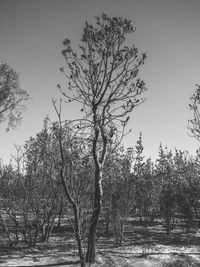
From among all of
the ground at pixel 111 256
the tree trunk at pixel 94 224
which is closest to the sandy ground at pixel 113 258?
the ground at pixel 111 256

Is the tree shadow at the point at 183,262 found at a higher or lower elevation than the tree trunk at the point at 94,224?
lower

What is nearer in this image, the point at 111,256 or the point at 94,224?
the point at 94,224

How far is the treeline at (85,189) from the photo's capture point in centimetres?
986

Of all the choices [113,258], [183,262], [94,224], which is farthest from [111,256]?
[183,262]

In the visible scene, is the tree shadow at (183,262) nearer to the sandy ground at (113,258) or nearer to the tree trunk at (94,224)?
the sandy ground at (113,258)

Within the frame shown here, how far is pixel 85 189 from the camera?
280 inches

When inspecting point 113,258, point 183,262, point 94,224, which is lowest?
point 183,262

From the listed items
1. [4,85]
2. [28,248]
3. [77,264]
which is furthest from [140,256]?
[4,85]

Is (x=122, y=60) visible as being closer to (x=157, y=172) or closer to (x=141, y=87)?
(x=141, y=87)

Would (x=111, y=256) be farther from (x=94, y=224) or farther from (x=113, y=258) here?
(x=94, y=224)

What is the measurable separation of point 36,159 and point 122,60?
6158 mm

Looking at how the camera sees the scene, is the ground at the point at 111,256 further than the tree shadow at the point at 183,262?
No

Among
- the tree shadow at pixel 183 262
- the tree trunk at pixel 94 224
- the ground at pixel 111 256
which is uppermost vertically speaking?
the tree trunk at pixel 94 224

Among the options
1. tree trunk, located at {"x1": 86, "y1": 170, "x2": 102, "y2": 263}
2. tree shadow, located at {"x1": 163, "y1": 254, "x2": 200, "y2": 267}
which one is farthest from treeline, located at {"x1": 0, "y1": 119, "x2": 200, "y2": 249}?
tree shadow, located at {"x1": 163, "y1": 254, "x2": 200, "y2": 267}
